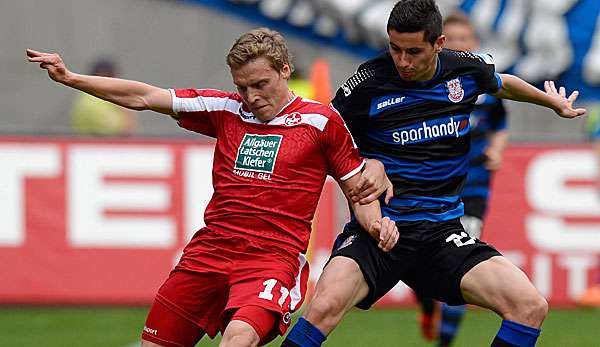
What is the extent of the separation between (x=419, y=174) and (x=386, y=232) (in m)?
0.47

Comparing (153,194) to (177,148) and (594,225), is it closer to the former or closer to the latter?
(177,148)

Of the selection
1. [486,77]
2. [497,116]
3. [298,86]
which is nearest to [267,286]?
[486,77]

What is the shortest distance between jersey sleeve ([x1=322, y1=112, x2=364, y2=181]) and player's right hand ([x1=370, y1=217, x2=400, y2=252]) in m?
0.28

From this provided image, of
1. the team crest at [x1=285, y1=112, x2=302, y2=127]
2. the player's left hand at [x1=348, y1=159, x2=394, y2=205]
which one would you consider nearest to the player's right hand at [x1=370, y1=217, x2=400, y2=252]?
the player's left hand at [x1=348, y1=159, x2=394, y2=205]

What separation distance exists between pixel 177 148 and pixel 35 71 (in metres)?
4.27

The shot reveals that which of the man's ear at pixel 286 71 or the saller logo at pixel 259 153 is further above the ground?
the man's ear at pixel 286 71

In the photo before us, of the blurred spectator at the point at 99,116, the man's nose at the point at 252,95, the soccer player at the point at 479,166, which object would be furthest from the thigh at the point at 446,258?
the blurred spectator at the point at 99,116

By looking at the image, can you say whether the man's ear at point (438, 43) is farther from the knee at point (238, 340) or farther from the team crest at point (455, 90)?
the knee at point (238, 340)

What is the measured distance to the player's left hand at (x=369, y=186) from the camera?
6.38 m

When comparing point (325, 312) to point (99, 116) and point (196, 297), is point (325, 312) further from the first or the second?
point (99, 116)

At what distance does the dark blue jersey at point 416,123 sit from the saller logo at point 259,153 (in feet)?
1.56

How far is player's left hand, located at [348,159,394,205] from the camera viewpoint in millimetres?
6383

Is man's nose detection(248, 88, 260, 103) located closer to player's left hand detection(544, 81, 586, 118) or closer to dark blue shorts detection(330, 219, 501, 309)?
dark blue shorts detection(330, 219, 501, 309)

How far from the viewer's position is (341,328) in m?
10.9
